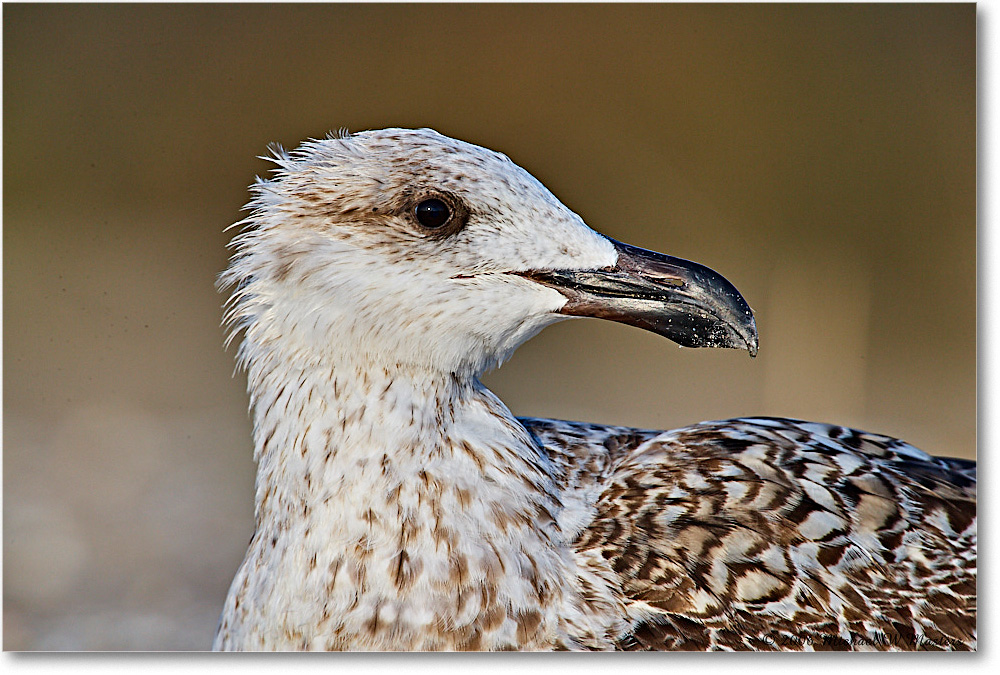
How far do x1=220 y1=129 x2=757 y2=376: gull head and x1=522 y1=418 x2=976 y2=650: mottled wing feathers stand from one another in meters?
0.32

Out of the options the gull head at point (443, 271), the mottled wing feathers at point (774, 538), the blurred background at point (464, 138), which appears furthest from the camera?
the blurred background at point (464, 138)

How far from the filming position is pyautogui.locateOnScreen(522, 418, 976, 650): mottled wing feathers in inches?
64.3

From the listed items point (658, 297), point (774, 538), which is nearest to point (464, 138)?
point (658, 297)

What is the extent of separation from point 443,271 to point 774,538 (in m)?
0.75

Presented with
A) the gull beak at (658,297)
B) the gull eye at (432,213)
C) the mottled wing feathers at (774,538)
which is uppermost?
the gull eye at (432,213)

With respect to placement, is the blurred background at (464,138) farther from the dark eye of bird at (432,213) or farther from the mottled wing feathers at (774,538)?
the dark eye of bird at (432,213)

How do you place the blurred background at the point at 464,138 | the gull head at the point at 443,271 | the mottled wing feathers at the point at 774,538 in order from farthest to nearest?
the blurred background at the point at 464,138 → the mottled wing feathers at the point at 774,538 → the gull head at the point at 443,271

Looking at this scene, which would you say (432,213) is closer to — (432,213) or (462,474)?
(432,213)

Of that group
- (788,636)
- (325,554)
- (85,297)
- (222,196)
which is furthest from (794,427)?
(85,297)

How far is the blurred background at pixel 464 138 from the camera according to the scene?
6.82 ft

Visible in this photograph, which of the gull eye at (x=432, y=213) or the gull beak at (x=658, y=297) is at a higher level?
Result: the gull eye at (x=432, y=213)

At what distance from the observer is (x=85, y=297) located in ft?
7.04

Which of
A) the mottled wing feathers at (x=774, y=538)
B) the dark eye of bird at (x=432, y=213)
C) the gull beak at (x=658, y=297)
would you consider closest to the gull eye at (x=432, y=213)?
the dark eye of bird at (x=432, y=213)

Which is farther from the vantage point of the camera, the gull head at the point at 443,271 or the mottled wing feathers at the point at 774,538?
the mottled wing feathers at the point at 774,538
